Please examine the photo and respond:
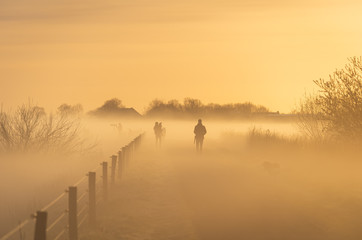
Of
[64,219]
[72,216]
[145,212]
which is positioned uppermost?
[72,216]

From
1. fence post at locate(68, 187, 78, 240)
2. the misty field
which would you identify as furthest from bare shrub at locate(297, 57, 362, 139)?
fence post at locate(68, 187, 78, 240)

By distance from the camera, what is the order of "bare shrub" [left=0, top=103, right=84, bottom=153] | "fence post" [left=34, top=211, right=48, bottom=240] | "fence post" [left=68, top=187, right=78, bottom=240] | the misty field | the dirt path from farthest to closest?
"bare shrub" [left=0, top=103, right=84, bottom=153] → the misty field → the dirt path → "fence post" [left=68, top=187, right=78, bottom=240] → "fence post" [left=34, top=211, right=48, bottom=240]

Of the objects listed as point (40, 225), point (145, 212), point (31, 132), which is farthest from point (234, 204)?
point (31, 132)

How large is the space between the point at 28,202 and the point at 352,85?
13.8 m

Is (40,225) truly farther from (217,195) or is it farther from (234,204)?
(217,195)

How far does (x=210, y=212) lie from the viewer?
12.7 meters

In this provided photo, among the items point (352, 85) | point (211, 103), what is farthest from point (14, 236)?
point (211, 103)

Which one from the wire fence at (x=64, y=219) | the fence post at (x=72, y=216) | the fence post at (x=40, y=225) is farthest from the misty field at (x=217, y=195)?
the fence post at (x=40, y=225)

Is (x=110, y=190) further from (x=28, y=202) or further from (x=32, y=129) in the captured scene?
(x=32, y=129)

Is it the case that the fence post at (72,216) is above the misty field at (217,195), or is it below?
above

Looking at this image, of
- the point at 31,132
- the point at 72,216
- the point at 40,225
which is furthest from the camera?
the point at 31,132

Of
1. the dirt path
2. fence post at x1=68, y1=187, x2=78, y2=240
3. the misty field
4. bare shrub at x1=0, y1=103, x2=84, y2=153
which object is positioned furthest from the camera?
bare shrub at x1=0, y1=103, x2=84, y2=153

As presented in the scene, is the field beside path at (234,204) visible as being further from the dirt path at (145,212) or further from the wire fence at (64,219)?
the wire fence at (64,219)

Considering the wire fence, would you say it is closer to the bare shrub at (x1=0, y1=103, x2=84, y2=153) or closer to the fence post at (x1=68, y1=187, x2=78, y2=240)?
the fence post at (x1=68, y1=187, x2=78, y2=240)
